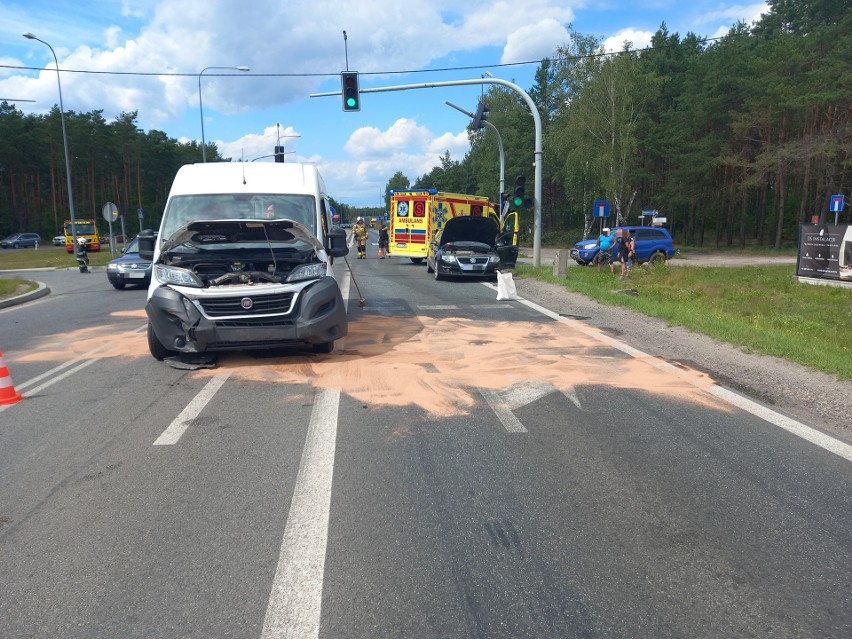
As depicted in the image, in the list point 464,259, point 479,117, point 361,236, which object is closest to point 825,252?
point 464,259

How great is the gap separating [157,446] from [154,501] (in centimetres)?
113

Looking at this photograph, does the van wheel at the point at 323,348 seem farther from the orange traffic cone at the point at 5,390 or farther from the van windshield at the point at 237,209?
the orange traffic cone at the point at 5,390

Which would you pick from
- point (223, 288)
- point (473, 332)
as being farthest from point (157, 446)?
point (473, 332)

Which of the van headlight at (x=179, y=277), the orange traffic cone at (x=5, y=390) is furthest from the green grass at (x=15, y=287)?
the orange traffic cone at (x=5, y=390)

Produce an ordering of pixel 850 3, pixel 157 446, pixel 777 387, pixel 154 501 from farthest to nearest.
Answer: pixel 850 3 → pixel 777 387 → pixel 157 446 → pixel 154 501

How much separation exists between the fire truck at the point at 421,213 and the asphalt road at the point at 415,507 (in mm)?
20423

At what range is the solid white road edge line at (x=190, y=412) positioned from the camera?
5.36m

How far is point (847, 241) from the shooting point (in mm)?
17312

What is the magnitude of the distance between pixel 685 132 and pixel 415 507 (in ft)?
148

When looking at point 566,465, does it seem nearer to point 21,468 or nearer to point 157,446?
point 157,446

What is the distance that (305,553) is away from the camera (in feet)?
11.3

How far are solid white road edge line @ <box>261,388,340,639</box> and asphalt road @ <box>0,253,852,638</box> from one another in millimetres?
14

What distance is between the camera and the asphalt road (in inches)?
116

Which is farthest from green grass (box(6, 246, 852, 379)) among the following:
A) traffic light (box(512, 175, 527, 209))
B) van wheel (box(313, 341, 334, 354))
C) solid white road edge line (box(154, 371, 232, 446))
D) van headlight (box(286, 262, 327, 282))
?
solid white road edge line (box(154, 371, 232, 446))
